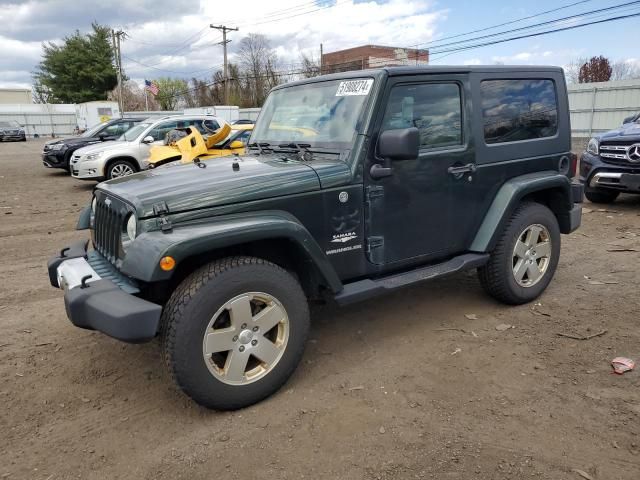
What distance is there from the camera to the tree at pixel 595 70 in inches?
1786

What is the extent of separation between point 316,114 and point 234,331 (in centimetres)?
177

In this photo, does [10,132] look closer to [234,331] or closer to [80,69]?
[80,69]

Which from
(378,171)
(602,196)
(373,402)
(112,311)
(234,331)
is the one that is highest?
(378,171)

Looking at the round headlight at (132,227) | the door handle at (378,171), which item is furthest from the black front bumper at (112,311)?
the door handle at (378,171)

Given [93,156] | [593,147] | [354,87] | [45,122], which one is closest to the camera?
[354,87]

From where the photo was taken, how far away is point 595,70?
151 feet

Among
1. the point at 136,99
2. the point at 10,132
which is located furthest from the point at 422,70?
the point at 136,99

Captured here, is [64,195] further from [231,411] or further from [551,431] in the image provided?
[551,431]

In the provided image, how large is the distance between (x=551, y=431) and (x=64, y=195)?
36.5 feet

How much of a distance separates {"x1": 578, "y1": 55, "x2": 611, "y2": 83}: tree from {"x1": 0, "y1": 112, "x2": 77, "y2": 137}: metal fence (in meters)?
46.2

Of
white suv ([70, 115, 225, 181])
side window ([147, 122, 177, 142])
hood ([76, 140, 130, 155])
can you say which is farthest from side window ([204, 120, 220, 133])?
hood ([76, 140, 130, 155])

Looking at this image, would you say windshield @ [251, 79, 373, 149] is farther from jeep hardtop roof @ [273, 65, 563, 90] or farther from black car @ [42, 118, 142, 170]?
black car @ [42, 118, 142, 170]

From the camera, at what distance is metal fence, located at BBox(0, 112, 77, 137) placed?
144ft

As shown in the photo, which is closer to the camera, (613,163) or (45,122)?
(613,163)
